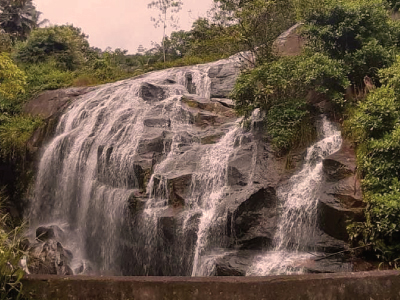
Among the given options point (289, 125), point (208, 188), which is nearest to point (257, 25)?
point (289, 125)

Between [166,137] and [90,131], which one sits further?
[90,131]

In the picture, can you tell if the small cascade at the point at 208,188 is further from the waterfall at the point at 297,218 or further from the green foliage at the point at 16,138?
the green foliage at the point at 16,138

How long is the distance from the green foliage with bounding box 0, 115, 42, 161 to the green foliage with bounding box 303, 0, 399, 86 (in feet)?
36.4

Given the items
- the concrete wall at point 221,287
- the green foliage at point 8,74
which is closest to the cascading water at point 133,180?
the green foliage at point 8,74

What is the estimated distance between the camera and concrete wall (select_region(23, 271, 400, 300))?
3.54 meters

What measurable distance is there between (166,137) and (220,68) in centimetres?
674

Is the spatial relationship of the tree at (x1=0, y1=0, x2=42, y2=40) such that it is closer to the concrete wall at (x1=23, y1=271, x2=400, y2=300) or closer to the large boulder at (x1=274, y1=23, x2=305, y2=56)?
the large boulder at (x1=274, y1=23, x2=305, y2=56)

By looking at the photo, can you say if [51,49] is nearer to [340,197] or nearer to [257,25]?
[257,25]

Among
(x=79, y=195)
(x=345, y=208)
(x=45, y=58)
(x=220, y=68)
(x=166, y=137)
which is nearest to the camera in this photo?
(x=345, y=208)

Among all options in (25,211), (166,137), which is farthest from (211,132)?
(25,211)

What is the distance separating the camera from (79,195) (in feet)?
41.4

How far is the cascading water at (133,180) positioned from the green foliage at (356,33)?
329 centimetres

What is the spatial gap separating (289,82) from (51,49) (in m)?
17.8

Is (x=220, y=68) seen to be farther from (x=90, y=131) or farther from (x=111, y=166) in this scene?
(x=111, y=166)
